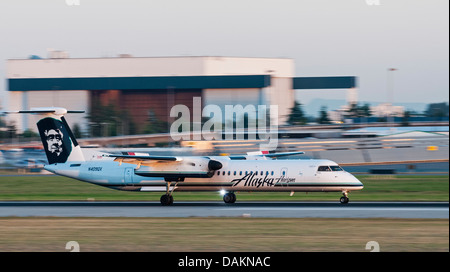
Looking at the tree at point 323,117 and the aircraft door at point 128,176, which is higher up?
the tree at point 323,117

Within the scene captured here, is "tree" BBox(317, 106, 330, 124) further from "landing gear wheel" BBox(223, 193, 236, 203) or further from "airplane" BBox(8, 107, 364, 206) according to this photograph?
"landing gear wheel" BBox(223, 193, 236, 203)

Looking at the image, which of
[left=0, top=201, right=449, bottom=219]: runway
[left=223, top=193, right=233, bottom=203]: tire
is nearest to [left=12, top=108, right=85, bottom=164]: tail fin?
[left=0, top=201, right=449, bottom=219]: runway

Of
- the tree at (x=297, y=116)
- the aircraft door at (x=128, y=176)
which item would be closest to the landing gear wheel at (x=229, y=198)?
the aircraft door at (x=128, y=176)

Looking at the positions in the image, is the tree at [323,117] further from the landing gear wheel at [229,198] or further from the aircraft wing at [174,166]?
the aircraft wing at [174,166]

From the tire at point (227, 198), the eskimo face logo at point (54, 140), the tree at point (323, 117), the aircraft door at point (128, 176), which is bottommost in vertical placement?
the tire at point (227, 198)

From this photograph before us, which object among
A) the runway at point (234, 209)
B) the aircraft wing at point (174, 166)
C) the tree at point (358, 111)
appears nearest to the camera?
the runway at point (234, 209)

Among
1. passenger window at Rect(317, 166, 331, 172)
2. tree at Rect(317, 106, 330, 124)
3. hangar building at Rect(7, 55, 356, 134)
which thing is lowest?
passenger window at Rect(317, 166, 331, 172)

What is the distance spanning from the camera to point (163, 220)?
22.9 m

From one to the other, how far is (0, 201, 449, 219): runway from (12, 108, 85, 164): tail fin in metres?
2.67

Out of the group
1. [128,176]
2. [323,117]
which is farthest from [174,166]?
[323,117]

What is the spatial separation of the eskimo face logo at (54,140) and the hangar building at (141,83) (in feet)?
153

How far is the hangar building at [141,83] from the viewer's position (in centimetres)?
8106

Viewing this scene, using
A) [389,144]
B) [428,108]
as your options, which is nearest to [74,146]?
[389,144]

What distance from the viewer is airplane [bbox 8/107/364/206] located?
2988cm
